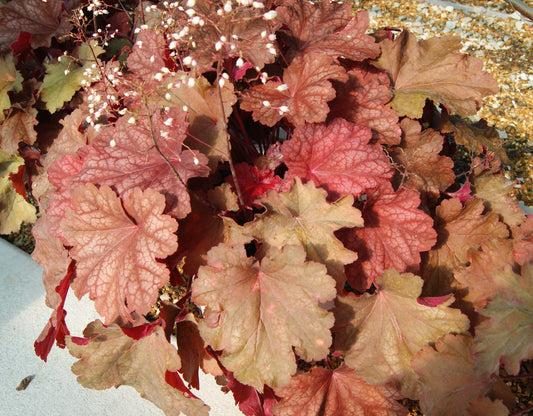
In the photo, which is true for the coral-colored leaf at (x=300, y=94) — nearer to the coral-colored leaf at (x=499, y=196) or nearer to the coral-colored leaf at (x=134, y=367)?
the coral-colored leaf at (x=499, y=196)

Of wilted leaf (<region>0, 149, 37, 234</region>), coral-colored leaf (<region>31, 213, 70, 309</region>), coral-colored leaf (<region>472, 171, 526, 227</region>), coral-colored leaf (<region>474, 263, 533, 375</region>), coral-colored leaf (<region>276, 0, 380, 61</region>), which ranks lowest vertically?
wilted leaf (<region>0, 149, 37, 234</region>)

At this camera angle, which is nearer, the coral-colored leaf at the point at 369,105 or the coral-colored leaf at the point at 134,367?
the coral-colored leaf at the point at 134,367

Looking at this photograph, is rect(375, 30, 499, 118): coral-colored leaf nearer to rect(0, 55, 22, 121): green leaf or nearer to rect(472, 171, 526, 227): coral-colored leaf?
rect(472, 171, 526, 227): coral-colored leaf

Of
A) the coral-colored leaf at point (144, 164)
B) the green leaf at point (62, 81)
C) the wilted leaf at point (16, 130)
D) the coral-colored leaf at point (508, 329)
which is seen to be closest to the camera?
the coral-colored leaf at point (508, 329)

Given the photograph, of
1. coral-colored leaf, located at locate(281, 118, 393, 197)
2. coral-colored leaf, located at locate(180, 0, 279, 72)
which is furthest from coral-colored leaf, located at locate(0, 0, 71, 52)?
coral-colored leaf, located at locate(281, 118, 393, 197)

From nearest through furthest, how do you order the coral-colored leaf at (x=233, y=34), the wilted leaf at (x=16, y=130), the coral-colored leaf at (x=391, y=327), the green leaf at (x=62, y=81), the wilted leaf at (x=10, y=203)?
the coral-colored leaf at (x=391, y=327) → the coral-colored leaf at (x=233, y=34) → the green leaf at (x=62, y=81) → the wilted leaf at (x=16, y=130) → the wilted leaf at (x=10, y=203)

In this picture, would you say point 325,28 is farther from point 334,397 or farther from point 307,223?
point 334,397

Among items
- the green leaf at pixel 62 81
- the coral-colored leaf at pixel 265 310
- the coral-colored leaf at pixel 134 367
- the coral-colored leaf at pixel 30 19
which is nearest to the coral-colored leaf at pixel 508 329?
the coral-colored leaf at pixel 265 310
